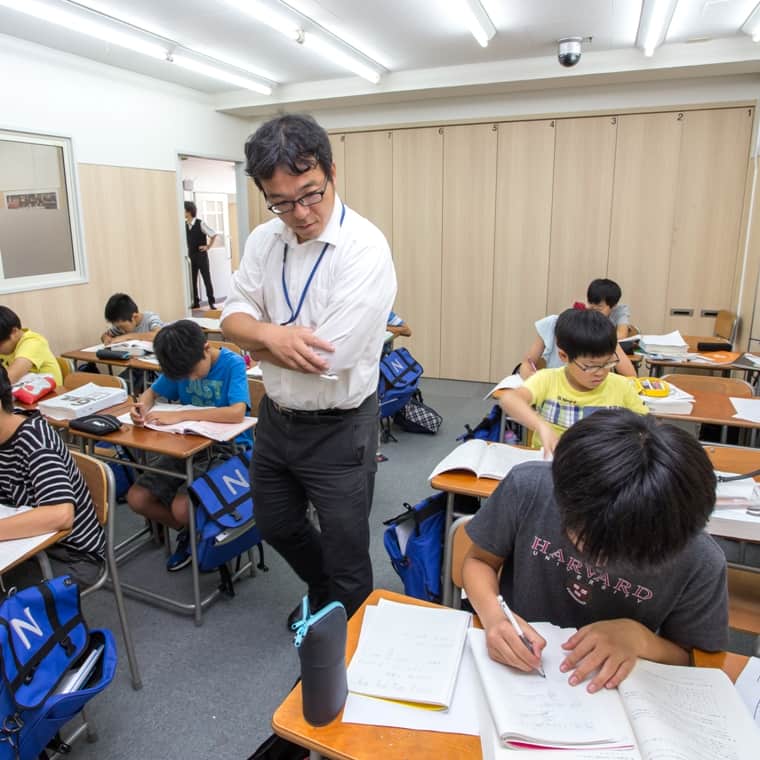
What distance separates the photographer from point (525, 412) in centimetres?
205

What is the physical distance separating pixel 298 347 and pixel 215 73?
4.72 m

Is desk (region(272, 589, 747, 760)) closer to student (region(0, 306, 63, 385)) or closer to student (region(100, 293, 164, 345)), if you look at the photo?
student (region(0, 306, 63, 385))

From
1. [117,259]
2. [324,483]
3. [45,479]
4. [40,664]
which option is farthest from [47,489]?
[117,259]

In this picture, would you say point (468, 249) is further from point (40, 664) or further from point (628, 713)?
point (628, 713)

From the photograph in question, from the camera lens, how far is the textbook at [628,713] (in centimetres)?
79

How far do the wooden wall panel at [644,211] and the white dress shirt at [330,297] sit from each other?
462 centimetres

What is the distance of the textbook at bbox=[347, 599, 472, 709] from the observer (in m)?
0.93

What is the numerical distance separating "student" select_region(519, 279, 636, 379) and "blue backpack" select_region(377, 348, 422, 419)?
0.89 meters

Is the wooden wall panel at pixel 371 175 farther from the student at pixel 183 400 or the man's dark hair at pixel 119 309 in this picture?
the student at pixel 183 400

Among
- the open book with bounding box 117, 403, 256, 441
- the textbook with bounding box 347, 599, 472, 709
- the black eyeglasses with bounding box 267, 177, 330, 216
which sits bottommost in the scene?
the open book with bounding box 117, 403, 256, 441

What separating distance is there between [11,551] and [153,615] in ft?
3.44

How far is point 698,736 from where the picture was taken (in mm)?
804

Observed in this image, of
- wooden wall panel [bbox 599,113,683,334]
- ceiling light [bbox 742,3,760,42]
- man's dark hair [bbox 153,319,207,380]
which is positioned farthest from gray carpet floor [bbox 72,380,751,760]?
ceiling light [bbox 742,3,760,42]

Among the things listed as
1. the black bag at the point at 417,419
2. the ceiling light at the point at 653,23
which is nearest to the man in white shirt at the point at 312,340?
the black bag at the point at 417,419
